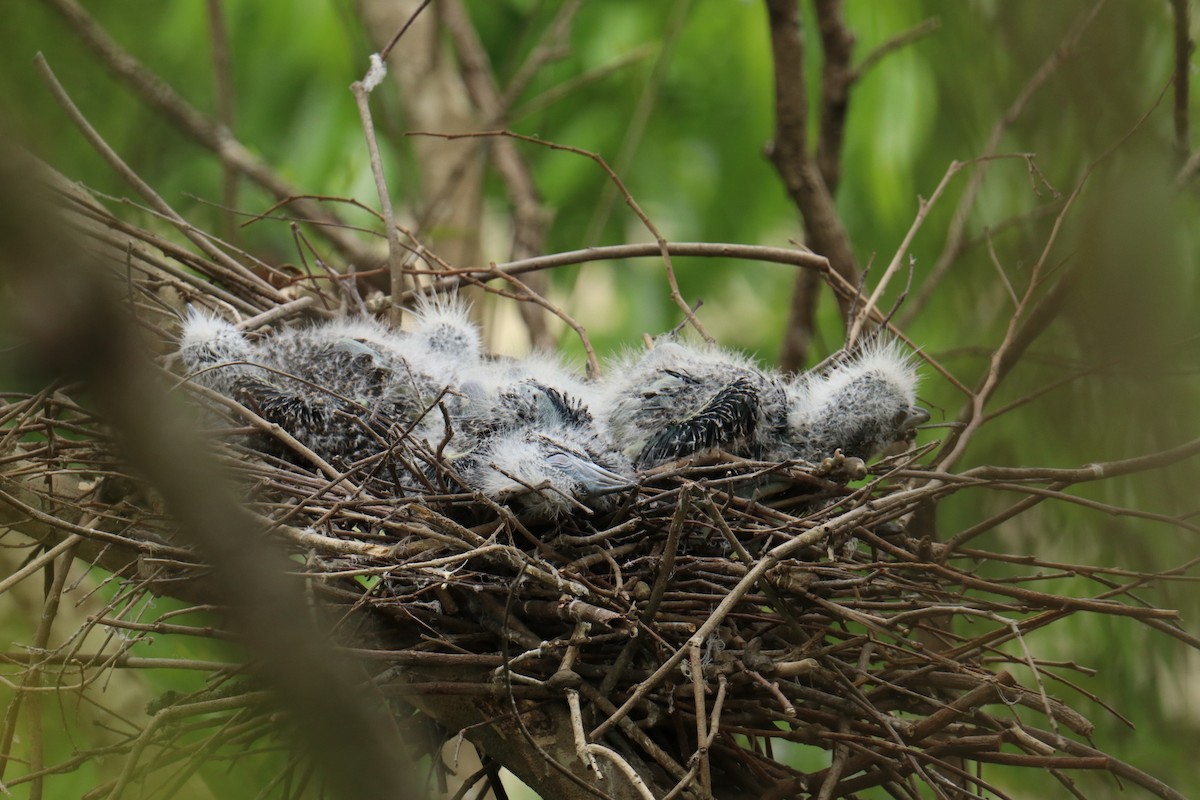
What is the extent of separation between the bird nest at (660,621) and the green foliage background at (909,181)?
239 mm

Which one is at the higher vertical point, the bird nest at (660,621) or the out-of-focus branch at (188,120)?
the out-of-focus branch at (188,120)

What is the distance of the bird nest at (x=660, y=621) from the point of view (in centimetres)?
117

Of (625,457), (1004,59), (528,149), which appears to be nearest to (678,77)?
(528,149)

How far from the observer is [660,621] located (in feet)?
4.28

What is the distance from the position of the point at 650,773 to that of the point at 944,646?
1.90 ft

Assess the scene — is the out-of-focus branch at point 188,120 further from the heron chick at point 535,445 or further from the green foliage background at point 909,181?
the heron chick at point 535,445

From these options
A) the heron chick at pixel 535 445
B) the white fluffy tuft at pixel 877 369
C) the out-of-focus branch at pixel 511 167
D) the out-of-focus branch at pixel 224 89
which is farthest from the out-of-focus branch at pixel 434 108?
the white fluffy tuft at pixel 877 369

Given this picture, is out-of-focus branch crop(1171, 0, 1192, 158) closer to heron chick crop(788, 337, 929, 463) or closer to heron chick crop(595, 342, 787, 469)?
heron chick crop(788, 337, 929, 463)

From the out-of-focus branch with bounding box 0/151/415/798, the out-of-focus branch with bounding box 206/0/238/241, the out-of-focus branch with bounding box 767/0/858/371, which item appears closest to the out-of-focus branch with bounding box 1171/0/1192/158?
the out-of-focus branch with bounding box 767/0/858/371

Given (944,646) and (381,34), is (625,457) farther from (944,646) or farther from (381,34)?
(381,34)

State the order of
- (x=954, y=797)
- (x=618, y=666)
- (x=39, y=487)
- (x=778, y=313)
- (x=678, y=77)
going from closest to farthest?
1. (x=618, y=666)
2. (x=954, y=797)
3. (x=39, y=487)
4. (x=678, y=77)
5. (x=778, y=313)

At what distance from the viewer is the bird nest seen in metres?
1.17

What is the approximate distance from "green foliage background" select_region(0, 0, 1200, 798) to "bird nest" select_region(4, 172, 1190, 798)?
24 cm

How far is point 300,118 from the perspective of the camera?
432 cm
